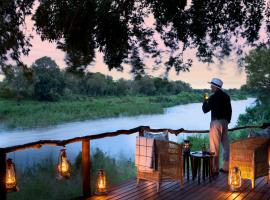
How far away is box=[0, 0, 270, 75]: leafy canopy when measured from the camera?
4863mm

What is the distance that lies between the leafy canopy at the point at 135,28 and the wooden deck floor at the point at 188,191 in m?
1.69

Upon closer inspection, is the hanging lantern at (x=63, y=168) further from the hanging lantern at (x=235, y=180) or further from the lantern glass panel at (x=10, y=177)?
the hanging lantern at (x=235, y=180)

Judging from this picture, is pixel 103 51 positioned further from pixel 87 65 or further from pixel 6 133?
pixel 6 133

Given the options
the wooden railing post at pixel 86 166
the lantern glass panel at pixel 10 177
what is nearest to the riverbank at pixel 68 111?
the wooden railing post at pixel 86 166

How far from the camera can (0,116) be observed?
1403 centimetres

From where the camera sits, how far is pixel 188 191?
458 centimetres

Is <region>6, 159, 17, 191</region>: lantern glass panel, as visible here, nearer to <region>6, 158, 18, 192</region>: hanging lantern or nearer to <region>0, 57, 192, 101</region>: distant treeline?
<region>6, 158, 18, 192</region>: hanging lantern

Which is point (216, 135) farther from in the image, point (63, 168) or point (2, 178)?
point (2, 178)

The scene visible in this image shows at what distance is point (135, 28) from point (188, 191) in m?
2.38

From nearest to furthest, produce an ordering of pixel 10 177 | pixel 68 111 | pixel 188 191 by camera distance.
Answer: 1. pixel 10 177
2. pixel 188 191
3. pixel 68 111

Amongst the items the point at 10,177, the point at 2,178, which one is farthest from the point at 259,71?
the point at 2,178

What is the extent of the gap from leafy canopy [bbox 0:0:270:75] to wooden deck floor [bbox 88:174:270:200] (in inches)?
66.6

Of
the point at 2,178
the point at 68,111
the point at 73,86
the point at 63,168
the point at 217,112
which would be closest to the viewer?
the point at 2,178

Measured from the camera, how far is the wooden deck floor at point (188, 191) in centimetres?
430
